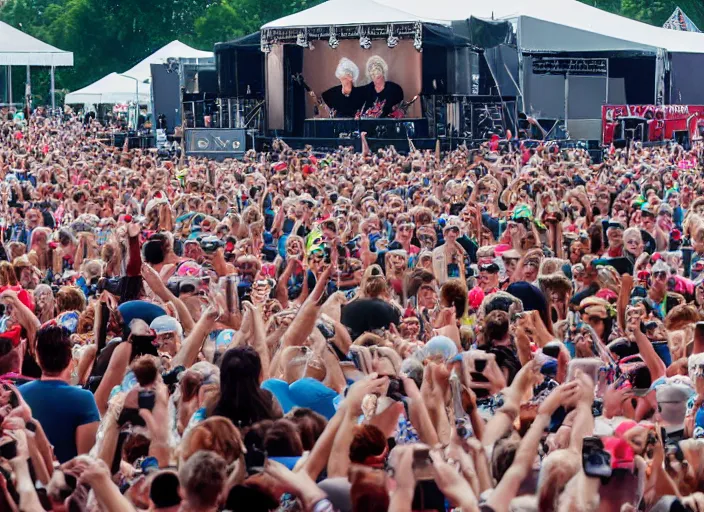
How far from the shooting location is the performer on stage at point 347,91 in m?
39.2

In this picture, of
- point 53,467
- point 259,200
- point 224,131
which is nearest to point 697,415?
point 53,467

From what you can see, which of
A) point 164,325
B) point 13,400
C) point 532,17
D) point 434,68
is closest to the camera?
point 13,400

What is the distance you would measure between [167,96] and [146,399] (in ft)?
143

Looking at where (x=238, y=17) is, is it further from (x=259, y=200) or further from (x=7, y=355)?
(x=7, y=355)

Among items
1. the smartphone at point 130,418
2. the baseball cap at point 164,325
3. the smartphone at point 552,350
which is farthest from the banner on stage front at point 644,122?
the smartphone at point 130,418

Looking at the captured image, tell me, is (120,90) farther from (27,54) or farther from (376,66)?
(376,66)

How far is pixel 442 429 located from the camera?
17.9ft

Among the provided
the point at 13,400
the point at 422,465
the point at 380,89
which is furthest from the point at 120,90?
the point at 422,465

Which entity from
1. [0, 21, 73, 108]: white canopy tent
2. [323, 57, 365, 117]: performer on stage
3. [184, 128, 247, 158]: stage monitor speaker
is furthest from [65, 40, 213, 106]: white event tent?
[184, 128, 247, 158]: stage monitor speaker

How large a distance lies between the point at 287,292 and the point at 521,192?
7.35m

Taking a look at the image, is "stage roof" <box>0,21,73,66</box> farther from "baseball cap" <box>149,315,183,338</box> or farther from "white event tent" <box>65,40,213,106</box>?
"baseball cap" <box>149,315,183,338</box>

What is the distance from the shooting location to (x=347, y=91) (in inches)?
1539

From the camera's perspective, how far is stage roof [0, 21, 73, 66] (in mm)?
49125

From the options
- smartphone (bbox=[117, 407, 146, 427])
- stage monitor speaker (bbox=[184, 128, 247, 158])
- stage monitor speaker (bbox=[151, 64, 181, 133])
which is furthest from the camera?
stage monitor speaker (bbox=[151, 64, 181, 133])
